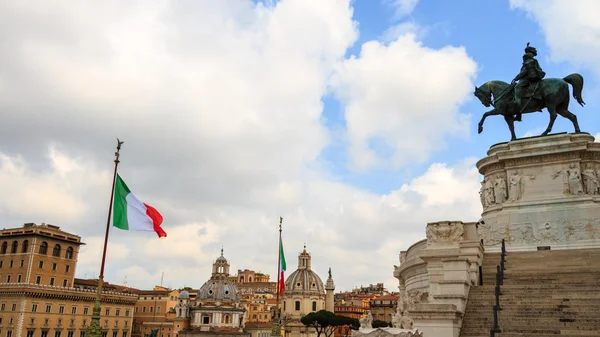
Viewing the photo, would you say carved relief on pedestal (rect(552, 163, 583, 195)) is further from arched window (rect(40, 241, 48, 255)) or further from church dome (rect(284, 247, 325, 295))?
church dome (rect(284, 247, 325, 295))

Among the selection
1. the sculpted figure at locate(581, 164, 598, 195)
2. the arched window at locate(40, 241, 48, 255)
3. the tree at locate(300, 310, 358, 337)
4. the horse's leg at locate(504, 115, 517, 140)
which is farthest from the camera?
the tree at locate(300, 310, 358, 337)

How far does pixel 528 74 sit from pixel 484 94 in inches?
108

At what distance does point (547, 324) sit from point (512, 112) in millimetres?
16184

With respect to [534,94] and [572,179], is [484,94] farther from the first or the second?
[572,179]

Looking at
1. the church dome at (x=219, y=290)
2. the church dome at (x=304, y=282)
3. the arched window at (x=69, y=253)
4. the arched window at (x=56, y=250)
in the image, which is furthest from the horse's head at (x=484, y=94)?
the church dome at (x=219, y=290)

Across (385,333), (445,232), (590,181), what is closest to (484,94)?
(590,181)

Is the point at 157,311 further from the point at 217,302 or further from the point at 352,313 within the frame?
the point at 352,313

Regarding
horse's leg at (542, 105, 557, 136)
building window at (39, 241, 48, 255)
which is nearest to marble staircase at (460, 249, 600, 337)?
horse's leg at (542, 105, 557, 136)

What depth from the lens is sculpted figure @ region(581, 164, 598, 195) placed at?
84.7 ft

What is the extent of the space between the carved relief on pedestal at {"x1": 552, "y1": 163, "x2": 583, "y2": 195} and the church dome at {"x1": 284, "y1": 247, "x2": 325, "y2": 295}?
366 ft

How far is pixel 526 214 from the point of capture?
26547 millimetres

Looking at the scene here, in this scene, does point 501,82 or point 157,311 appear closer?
point 501,82

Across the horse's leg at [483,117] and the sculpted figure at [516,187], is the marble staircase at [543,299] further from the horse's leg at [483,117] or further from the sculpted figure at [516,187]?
the horse's leg at [483,117]

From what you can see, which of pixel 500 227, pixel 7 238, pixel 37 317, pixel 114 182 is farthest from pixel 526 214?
pixel 7 238
